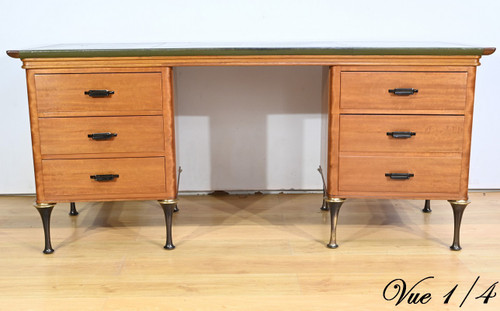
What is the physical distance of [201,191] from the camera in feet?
10.5

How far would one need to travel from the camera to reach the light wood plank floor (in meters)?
1.98

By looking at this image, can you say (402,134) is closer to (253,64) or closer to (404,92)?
(404,92)

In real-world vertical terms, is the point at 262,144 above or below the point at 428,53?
below

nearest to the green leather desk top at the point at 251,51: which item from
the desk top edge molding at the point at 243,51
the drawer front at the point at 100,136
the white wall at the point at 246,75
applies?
the desk top edge molding at the point at 243,51

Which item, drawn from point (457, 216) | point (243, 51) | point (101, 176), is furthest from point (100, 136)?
point (457, 216)

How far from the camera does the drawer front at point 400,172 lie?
232 centimetres

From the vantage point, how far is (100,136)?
2307 mm

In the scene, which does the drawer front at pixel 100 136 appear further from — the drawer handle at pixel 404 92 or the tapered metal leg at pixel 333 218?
the drawer handle at pixel 404 92

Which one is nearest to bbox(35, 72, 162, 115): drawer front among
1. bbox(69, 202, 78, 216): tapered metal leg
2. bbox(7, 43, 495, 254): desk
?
bbox(7, 43, 495, 254): desk

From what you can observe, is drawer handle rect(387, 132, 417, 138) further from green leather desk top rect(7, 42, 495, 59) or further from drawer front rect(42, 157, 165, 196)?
drawer front rect(42, 157, 165, 196)

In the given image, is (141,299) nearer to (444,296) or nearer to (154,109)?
(154,109)

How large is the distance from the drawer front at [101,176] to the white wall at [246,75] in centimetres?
76

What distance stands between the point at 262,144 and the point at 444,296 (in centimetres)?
142
